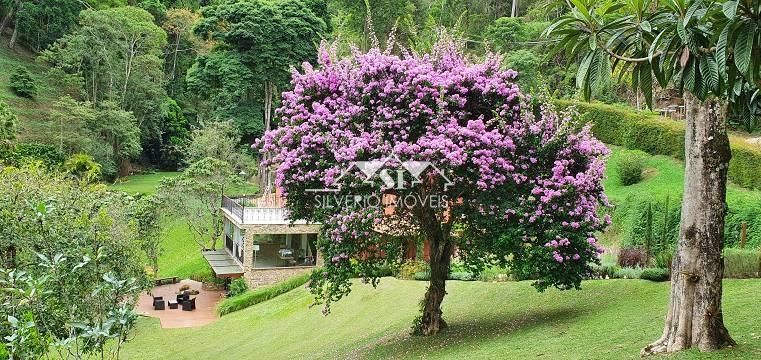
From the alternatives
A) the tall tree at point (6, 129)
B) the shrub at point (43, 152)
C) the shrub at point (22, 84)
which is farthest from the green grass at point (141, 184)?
the shrub at point (22, 84)

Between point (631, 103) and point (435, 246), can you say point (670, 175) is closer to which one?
point (631, 103)

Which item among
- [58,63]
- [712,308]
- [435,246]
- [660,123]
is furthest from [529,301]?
[58,63]

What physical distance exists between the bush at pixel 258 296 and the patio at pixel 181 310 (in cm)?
56

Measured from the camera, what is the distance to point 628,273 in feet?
47.6

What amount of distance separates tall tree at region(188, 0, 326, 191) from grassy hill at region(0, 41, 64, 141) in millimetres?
13576

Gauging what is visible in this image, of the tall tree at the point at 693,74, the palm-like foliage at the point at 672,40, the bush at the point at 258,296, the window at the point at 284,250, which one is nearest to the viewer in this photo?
the palm-like foliage at the point at 672,40

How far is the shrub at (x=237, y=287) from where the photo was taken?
2506 centimetres

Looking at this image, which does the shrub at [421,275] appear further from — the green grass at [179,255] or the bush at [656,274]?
the green grass at [179,255]

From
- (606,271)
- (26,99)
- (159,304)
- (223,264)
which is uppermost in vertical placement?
(26,99)

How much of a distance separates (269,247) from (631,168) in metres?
13.7

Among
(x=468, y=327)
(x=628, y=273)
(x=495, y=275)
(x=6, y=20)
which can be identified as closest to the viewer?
(x=468, y=327)

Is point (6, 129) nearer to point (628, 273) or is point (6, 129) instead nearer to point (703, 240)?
point (628, 273)

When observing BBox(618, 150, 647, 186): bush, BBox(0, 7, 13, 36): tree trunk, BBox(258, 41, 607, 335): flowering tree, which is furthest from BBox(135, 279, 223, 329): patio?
BBox(0, 7, 13, 36): tree trunk

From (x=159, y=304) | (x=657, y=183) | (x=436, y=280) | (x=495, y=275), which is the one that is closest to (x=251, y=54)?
(x=159, y=304)
